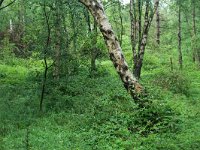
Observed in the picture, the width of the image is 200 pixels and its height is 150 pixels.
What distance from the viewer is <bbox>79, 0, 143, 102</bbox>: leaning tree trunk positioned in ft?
39.3

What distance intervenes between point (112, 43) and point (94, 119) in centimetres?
283

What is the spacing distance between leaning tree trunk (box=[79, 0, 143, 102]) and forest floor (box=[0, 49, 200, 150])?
0.70m

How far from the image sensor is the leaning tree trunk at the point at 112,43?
11971 millimetres

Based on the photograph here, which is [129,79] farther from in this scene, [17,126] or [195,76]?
[195,76]

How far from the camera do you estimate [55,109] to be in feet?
49.6

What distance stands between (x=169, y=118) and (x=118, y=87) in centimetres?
782

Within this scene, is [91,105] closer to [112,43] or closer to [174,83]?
[112,43]

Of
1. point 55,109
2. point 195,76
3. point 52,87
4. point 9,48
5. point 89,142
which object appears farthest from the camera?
point 9,48

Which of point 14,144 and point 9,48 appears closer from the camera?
point 14,144

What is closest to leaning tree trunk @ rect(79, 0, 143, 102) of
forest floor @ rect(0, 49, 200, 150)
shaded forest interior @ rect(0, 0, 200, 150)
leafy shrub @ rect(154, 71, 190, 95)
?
shaded forest interior @ rect(0, 0, 200, 150)

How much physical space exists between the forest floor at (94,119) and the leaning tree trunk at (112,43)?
0.70 m

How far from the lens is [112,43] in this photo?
39.5 feet

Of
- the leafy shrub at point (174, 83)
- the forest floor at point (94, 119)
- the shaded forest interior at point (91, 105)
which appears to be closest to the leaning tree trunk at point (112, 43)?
the shaded forest interior at point (91, 105)

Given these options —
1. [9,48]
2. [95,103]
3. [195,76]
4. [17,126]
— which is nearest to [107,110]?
[95,103]
